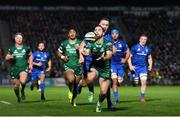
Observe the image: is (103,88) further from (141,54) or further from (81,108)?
(141,54)

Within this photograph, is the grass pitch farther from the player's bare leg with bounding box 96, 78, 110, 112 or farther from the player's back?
the player's back

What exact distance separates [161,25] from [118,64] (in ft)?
116

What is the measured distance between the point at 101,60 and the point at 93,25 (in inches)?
1556

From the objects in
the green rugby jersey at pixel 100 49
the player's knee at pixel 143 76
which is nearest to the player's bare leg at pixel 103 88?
the green rugby jersey at pixel 100 49

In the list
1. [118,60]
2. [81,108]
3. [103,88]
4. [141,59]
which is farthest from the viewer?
[141,59]

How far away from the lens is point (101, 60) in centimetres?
1413

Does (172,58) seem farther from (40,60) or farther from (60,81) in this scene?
(40,60)

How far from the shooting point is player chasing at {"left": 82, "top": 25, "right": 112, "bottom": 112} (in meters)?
13.9

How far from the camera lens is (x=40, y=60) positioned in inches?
1053

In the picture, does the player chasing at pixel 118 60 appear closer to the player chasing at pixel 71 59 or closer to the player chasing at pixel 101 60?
the player chasing at pixel 71 59

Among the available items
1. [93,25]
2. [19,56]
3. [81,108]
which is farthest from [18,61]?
[93,25]

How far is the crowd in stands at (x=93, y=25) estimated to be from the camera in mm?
50750

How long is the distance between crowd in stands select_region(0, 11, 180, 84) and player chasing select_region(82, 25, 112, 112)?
1375 inches
